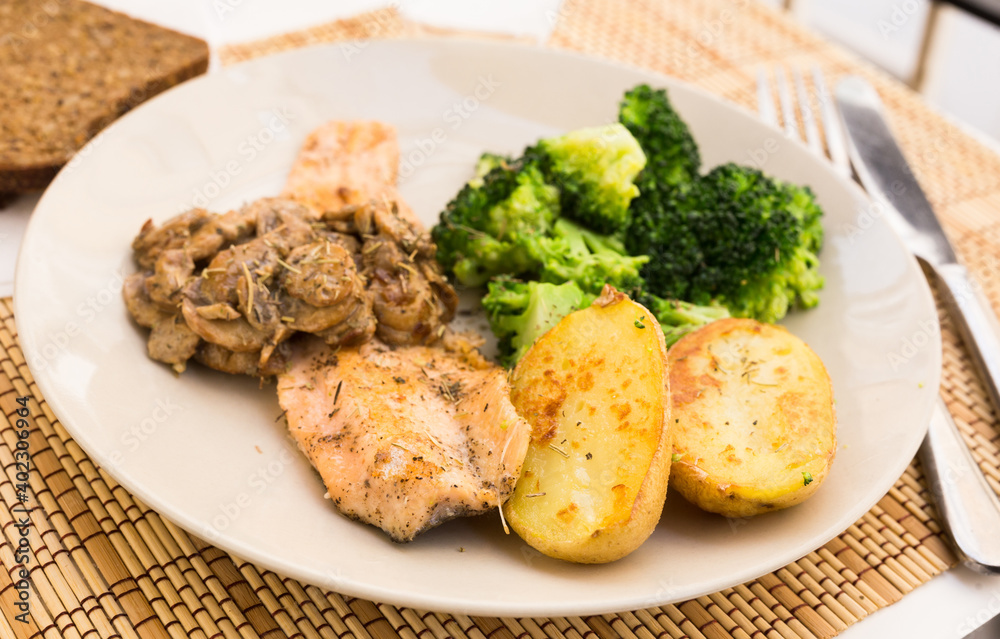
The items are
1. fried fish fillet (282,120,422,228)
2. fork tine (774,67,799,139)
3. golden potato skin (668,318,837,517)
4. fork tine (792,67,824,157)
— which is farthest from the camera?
fork tine (774,67,799,139)

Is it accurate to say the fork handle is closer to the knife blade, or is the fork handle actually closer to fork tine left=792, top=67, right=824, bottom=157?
the knife blade

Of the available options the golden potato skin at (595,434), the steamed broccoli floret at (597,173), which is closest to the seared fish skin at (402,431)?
the golden potato skin at (595,434)

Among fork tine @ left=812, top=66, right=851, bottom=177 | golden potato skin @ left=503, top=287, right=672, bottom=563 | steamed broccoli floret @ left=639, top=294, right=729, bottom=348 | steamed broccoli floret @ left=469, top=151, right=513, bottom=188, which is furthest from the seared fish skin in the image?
fork tine @ left=812, top=66, right=851, bottom=177

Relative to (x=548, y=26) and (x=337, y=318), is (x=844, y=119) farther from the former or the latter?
(x=337, y=318)

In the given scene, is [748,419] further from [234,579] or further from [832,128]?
[832,128]

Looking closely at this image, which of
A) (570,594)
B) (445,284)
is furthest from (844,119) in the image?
(570,594)

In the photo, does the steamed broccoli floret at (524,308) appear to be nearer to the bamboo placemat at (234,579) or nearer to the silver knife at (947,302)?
the bamboo placemat at (234,579)
